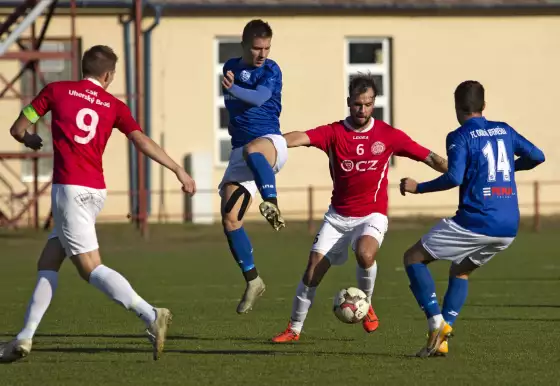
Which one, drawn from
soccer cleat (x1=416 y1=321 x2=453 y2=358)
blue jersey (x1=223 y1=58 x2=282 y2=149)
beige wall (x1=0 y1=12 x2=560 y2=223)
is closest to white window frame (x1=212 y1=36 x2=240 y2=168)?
beige wall (x1=0 y1=12 x2=560 y2=223)

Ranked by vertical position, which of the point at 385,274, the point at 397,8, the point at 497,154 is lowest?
the point at 385,274

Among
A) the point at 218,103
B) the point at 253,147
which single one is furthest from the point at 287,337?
the point at 218,103

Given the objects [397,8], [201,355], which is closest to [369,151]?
[201,355]

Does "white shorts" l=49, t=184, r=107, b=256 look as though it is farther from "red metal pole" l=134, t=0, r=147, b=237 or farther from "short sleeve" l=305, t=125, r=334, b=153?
"red metal pole" l=134, t=0, r=147, b=237

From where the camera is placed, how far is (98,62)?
29.8 feet

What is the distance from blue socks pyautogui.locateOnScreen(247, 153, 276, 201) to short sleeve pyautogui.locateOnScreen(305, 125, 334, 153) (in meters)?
0.50

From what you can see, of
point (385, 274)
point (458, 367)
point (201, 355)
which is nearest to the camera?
point (458, 367)

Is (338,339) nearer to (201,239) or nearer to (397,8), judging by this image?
(201,239)

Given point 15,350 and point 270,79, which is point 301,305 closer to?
point 270,79

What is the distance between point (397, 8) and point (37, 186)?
7978 millimetres

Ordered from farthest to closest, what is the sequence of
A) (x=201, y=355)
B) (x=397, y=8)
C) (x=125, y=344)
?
(x=397, y=8) < (x=125, y=344) < (x=201, y=355)

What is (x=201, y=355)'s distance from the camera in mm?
9547

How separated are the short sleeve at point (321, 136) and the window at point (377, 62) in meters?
17.6

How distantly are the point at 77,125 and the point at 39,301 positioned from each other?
1204 millimetres
